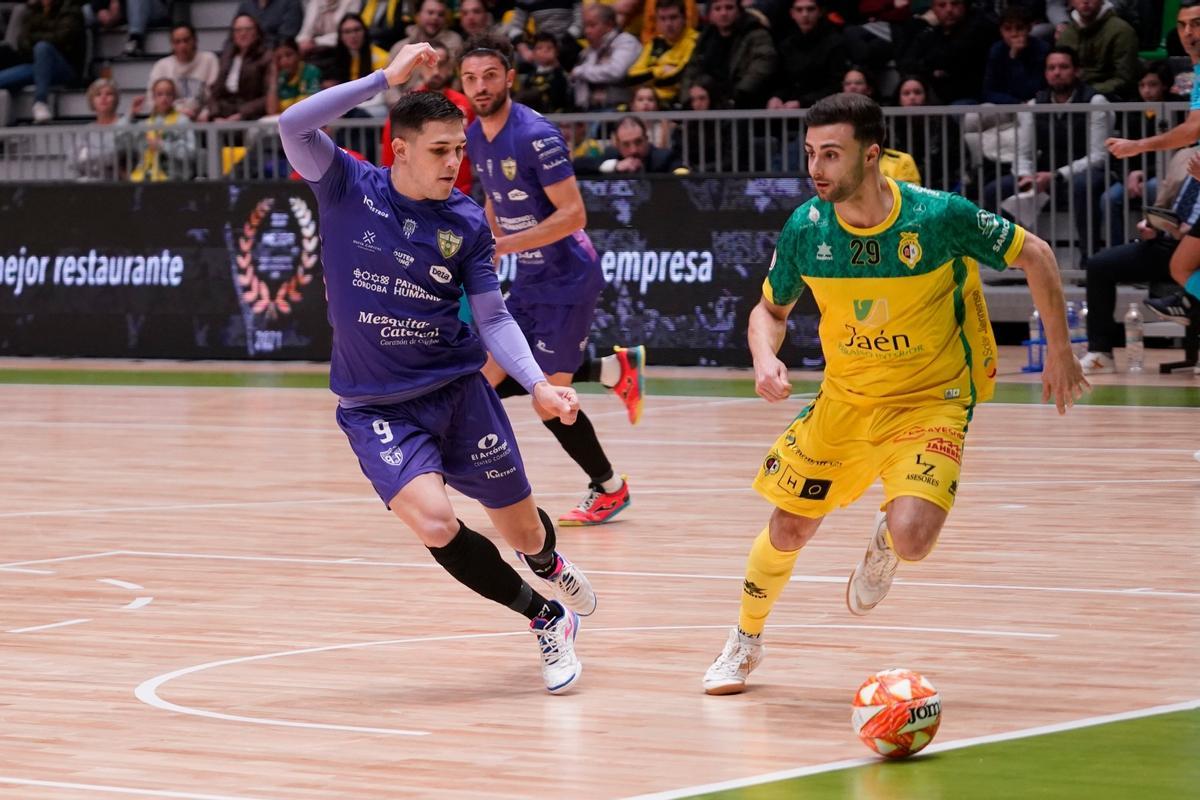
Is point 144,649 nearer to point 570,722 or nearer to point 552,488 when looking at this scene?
point 570,722

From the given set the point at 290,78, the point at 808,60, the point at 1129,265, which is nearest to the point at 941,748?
the point at 1129,265

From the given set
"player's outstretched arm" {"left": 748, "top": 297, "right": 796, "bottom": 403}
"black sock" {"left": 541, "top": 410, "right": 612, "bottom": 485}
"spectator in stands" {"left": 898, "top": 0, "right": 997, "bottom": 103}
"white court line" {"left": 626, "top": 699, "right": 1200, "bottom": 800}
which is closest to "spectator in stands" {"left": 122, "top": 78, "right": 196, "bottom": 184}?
"spectator in stands" {"left": 898, "top": 0, "right": 997, "bottom": 103}

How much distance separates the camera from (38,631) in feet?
24.6

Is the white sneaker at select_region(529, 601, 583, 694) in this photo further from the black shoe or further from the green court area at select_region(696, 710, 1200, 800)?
the black shoe

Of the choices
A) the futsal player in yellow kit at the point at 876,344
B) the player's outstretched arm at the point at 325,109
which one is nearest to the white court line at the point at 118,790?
the futsal player in yellow kit at the point at 876,344

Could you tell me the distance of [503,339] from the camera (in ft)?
21.9

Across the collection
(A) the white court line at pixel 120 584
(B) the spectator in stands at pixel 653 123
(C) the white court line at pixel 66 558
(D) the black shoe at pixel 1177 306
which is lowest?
Result: (D) the black shoe at pixel 1177 306

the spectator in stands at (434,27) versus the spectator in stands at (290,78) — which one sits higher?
the spectator in stands at (434,27)

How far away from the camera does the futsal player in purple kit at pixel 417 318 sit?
655 cm

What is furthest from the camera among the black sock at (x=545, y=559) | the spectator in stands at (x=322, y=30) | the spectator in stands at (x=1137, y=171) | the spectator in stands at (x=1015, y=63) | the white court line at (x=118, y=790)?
the spectator in stands at (x=322, y=30)

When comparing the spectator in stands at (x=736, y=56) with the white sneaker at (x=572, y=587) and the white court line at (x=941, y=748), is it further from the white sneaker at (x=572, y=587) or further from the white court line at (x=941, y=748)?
the white court line at (x=941, y=748)

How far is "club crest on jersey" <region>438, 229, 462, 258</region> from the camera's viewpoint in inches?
266

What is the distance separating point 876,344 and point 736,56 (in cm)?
1244

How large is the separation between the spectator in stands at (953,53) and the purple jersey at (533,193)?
26.6 ft
